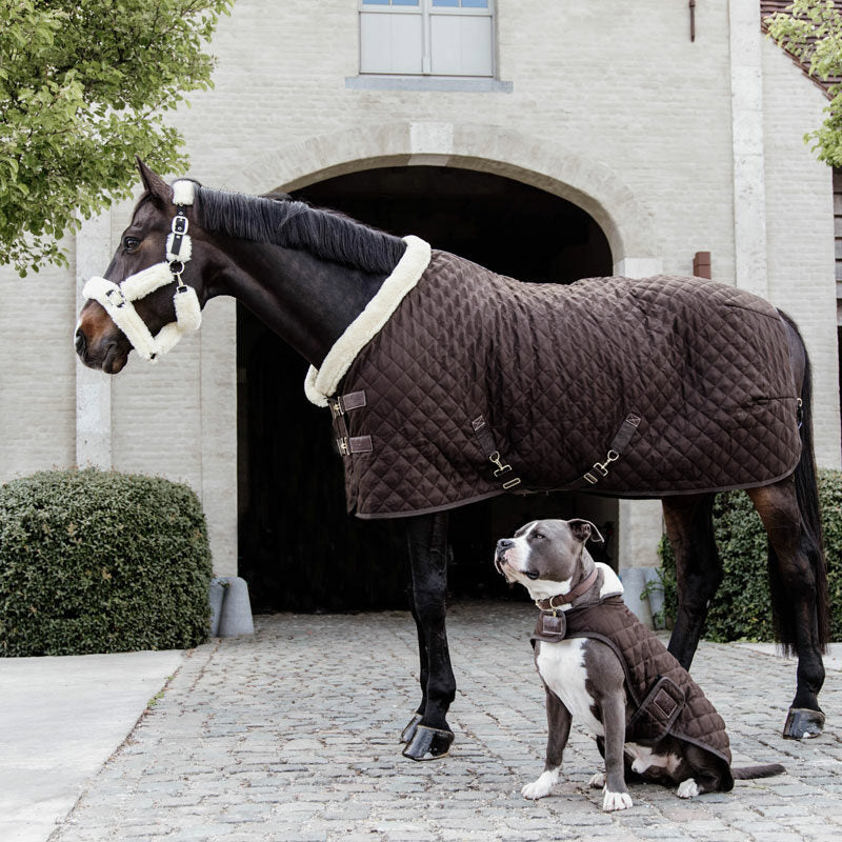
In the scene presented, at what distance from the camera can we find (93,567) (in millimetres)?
8250

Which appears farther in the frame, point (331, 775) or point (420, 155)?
point (420, 155)

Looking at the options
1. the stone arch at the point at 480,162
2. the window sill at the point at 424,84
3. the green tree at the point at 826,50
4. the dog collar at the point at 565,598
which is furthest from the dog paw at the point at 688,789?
the window sill at the point at 424,84

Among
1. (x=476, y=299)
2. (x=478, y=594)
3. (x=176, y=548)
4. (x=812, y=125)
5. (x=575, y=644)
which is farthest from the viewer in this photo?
(x=478, y=594)

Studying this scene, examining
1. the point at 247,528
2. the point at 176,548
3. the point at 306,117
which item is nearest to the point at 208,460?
the point at 176,548

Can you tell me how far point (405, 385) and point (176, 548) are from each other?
4817mm

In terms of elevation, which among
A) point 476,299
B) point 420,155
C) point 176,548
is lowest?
point 176,548

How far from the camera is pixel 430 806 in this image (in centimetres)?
371

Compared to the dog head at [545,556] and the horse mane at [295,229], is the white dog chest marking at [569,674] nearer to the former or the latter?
the dog head at [545,556]

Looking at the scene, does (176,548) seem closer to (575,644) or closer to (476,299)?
(476,299)

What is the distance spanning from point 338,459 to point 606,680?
38.4ft

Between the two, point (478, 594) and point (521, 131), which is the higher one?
point (521, 131)

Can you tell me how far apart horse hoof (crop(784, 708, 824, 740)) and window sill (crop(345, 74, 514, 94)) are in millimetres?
6836

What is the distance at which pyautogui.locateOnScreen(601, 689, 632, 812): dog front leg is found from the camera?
11.5ft

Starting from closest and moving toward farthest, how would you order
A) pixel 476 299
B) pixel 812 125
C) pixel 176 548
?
pixel 476 299
pixel 176 548
pixel 812 125
